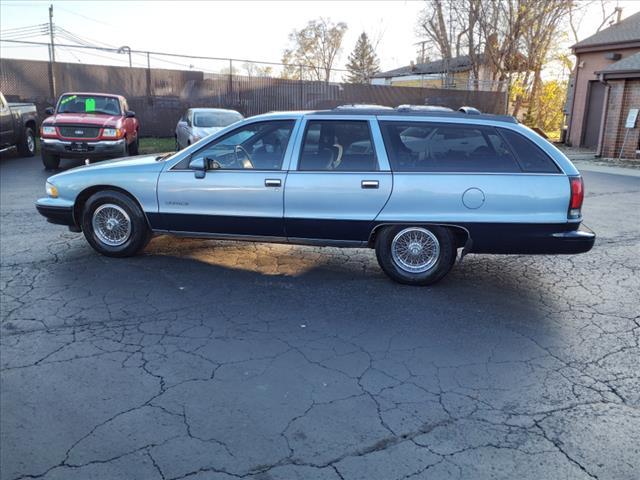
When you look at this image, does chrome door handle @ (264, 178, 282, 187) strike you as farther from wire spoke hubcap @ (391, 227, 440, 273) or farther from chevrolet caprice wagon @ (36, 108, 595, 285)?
wire spoke hubcap @ (391, 227, 440, 273)

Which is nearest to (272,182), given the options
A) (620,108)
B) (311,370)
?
(311,370)

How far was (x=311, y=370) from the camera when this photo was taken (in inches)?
145

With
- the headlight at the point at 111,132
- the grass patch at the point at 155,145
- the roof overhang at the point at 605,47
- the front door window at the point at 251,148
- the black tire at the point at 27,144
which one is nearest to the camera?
the front door window at the point at 251,148

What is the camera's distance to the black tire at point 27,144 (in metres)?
15.4

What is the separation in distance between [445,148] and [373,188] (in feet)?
2.65

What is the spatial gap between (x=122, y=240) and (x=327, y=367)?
3.35m

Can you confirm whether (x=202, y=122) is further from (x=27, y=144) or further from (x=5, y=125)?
(x=27, y=144)

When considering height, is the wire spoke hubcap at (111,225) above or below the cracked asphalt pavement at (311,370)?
above

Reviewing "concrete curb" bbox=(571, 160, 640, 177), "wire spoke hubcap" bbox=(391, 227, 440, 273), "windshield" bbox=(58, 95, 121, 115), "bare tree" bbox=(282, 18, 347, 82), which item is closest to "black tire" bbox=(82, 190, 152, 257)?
"wire spoke hubcap" bbox=(391, 227, 440, 273)

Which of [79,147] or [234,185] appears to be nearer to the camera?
[234,185]

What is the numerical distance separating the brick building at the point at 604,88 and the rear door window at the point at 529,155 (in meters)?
15.2

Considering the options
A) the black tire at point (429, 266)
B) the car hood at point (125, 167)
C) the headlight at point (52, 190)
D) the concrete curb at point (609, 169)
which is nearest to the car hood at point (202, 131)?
the car hood at point (125, 167)

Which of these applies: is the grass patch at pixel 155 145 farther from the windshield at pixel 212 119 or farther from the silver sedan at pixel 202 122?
the windshield at pixel 212 119

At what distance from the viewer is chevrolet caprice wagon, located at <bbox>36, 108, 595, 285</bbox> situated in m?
5.09
